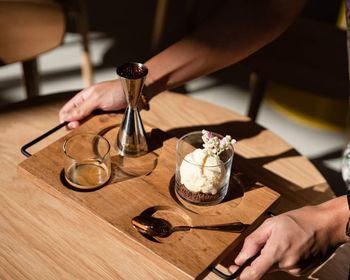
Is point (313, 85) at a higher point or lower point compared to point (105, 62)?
higher

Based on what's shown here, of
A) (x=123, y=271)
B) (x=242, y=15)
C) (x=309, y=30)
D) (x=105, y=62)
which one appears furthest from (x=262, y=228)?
(x=105, y=62)

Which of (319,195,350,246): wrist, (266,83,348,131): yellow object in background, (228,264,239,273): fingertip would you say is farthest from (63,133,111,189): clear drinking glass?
(266,83,348,131): yellow object in background

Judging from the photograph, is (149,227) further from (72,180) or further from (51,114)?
(51,114)

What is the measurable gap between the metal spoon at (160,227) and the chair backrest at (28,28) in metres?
0.91

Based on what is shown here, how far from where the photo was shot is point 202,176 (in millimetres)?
897

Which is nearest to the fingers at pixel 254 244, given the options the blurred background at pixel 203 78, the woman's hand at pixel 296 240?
the woman's hand at pixel 296 240

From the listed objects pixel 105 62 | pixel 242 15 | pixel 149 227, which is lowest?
pixel 105 62

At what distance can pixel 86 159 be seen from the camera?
0.99 metres

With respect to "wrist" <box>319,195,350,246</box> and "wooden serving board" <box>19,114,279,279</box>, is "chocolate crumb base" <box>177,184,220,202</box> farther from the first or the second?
"wrist" <box>319,195,350,246</box>

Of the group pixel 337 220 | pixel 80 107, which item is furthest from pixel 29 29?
pixel 337 220

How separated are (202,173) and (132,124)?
7.6 inches

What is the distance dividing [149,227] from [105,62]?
166 centimetres

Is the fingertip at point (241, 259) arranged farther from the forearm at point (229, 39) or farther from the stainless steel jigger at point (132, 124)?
the forearm at point (229, 39)

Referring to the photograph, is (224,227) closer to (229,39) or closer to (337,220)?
(337,220)
